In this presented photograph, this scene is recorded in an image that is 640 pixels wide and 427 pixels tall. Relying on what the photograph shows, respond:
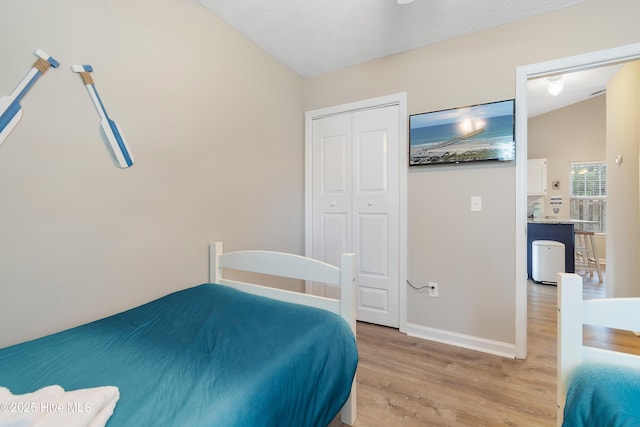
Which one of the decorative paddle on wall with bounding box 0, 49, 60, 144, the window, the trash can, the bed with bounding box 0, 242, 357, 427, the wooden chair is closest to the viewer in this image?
the bed with bounding box 0, 242, 357, 427

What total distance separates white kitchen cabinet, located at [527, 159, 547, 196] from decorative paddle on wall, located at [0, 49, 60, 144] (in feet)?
21.0

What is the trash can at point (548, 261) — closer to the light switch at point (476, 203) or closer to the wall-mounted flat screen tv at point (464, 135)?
the light switch at point (476, 203)

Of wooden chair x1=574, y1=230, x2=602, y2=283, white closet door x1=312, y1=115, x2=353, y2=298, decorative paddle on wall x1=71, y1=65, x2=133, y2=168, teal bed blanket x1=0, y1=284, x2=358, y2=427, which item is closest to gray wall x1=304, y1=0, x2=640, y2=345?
white closet door x1=312, y1=115, x2=353, y2=298

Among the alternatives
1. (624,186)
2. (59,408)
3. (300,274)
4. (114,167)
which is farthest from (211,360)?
(624,186)

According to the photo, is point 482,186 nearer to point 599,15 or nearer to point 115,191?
point 599,15

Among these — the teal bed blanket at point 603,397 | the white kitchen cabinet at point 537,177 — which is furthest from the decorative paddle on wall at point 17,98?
the white kitchen cabinet at point 537,177

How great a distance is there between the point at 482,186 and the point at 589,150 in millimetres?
5064

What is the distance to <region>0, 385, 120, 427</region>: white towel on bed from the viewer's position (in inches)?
23.0

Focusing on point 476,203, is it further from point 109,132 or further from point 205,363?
point 109,132

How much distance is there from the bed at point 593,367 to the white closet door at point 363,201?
5.27 ft

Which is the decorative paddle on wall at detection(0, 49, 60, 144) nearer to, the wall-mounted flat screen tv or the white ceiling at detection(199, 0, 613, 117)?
the white ceiling at detection(199, 0, 613, 117)

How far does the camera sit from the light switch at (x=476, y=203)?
6.92 ft

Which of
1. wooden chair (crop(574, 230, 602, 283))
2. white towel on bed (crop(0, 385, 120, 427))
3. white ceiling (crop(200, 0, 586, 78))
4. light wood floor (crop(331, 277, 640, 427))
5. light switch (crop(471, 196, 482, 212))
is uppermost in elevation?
white ceiling (crop(200, 0, 586, 78))

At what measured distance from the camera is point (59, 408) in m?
0.63
